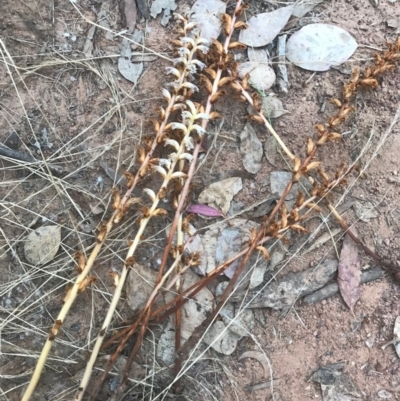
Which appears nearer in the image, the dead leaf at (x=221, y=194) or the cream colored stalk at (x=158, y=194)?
the cream colored stalk at (x=158, y=194)

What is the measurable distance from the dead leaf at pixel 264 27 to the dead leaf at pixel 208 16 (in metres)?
0.08

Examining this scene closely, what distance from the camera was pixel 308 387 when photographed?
151cm

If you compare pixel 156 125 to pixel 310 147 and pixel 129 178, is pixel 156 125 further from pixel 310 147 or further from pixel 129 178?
pixel 310 147

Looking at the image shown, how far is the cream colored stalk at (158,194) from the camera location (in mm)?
1410

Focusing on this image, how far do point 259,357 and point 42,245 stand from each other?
654 mm

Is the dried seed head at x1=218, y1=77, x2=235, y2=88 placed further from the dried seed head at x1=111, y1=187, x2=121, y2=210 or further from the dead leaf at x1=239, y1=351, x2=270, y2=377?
the dead leaf at x1=239, y1=351, x2=270, y2=377

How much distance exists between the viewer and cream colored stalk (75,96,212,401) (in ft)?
4.63

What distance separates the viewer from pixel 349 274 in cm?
154

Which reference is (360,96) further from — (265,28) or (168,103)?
(168,103)

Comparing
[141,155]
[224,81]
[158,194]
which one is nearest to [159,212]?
[158,194]

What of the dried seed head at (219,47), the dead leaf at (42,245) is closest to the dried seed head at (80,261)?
the dead leaf at (42,245)

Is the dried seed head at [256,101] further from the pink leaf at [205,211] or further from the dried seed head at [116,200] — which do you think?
the dried seed head at [116,200]

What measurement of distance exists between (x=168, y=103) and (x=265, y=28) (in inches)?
14.9

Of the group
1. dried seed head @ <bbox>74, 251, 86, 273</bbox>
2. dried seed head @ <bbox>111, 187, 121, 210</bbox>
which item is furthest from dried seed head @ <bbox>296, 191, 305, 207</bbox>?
dried seed head @ <bbox>74, 251, 86, 273</bbox>
